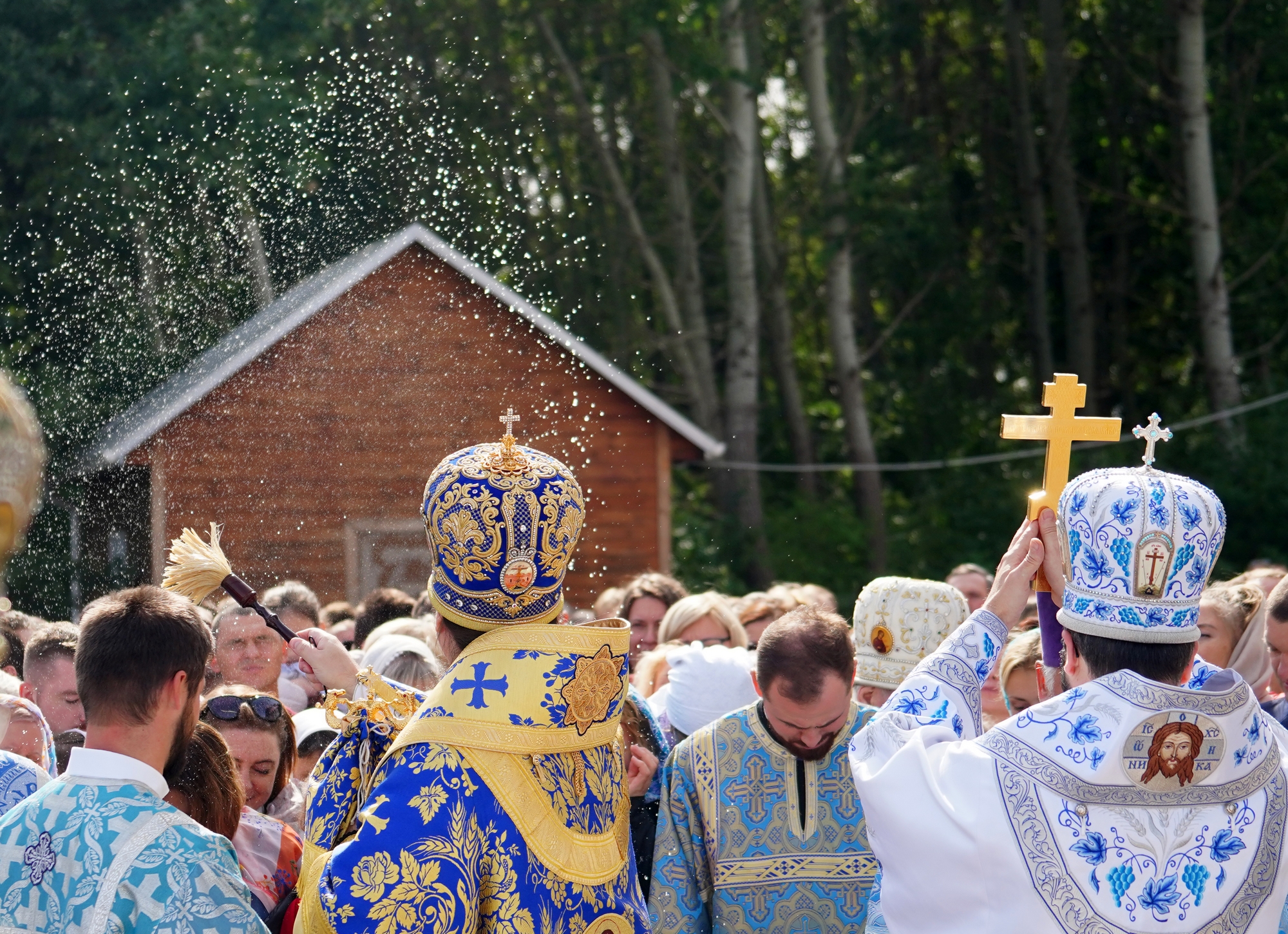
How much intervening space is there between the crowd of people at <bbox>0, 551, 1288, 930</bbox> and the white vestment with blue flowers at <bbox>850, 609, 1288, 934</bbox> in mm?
629

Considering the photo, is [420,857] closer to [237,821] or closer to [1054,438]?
[237,821]

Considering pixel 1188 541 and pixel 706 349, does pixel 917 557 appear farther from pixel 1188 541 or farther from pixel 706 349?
pixel 1188 541

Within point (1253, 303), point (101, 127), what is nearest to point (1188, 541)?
point (101, 127)

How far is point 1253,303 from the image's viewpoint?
26031mm

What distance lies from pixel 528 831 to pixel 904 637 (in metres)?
2.20

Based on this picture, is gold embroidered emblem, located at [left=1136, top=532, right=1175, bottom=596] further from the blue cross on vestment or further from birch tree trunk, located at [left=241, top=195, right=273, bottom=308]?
birch tree trunk, located at [left=241, top=195, right=273, bottom=308]

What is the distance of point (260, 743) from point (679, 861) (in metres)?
1.21

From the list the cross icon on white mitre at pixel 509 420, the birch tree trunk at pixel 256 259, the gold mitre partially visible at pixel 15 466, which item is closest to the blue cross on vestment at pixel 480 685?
the cross icon on white mitre at pixel 509 420

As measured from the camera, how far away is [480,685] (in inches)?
123

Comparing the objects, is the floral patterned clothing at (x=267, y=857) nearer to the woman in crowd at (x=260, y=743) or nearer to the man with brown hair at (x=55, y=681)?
the woman in crowd at (x=260, y=743)

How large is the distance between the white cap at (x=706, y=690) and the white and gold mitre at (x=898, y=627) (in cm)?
39

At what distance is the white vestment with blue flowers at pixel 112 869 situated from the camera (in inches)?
113

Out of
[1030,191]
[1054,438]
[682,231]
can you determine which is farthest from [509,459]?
[1030,191]

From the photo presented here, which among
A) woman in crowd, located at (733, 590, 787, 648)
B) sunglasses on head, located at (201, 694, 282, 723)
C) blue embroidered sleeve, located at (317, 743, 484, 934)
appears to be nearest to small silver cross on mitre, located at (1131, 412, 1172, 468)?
blue embroidered sleeve, located at (317, 743, 484, 934)
